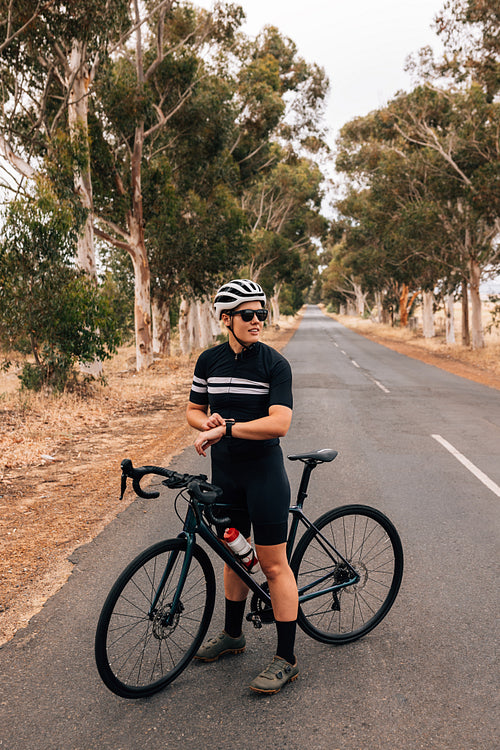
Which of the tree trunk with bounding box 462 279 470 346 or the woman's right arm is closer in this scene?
the woman's right arm

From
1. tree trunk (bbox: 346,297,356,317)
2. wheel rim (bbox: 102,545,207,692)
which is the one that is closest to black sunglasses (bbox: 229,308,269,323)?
wheel rim (bbox: 102,545,207,692)

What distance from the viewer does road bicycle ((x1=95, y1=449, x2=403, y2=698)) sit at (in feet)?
9.07

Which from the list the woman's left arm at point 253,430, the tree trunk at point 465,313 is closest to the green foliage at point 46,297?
the woman's left arm at point 253,430

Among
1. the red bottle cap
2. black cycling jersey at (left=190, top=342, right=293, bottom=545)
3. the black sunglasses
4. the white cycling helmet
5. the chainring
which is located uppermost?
the white cycling helmet

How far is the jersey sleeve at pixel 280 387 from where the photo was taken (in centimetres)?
283

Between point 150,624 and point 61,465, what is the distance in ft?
15.9

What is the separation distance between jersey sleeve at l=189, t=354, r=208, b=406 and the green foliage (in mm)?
8657

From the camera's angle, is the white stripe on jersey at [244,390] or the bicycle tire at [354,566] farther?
the bicycle tire at [354,566]

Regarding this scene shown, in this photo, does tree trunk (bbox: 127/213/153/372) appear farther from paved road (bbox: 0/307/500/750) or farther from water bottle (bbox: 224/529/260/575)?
water bottle (bbox: 224/529/260/575)

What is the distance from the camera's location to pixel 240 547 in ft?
9.74

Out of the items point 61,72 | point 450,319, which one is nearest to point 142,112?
point 61,72

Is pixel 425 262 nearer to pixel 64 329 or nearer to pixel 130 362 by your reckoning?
pixel 130 362

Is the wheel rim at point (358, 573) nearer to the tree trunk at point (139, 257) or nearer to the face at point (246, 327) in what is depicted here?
the face at point (246, 327)

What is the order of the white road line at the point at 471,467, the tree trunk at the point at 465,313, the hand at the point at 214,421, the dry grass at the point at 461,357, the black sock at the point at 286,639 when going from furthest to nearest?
the tree trunk at the point at 465,313 → the dry grass at the point at 461,357 → the white road line at the point at 471,467 → the black sock at the point at 286,639 → the hand at the point at 214,421
